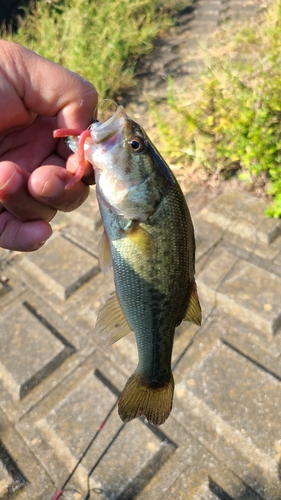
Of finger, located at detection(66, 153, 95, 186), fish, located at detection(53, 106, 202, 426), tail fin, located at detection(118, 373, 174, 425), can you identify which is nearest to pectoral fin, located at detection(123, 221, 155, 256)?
fish, located at detection(53, 106, 202, 426)

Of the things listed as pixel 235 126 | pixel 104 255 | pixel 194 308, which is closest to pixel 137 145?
pixel 104 255

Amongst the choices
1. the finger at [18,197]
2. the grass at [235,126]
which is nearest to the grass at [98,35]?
the grass at [235,126]

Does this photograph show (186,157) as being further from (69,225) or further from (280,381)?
(280,381)

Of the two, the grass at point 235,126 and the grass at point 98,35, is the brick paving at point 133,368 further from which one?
the grass at point 98,35

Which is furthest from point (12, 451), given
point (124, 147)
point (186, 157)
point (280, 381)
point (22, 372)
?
point (186, 157)

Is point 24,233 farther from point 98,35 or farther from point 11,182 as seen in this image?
point 98,35
